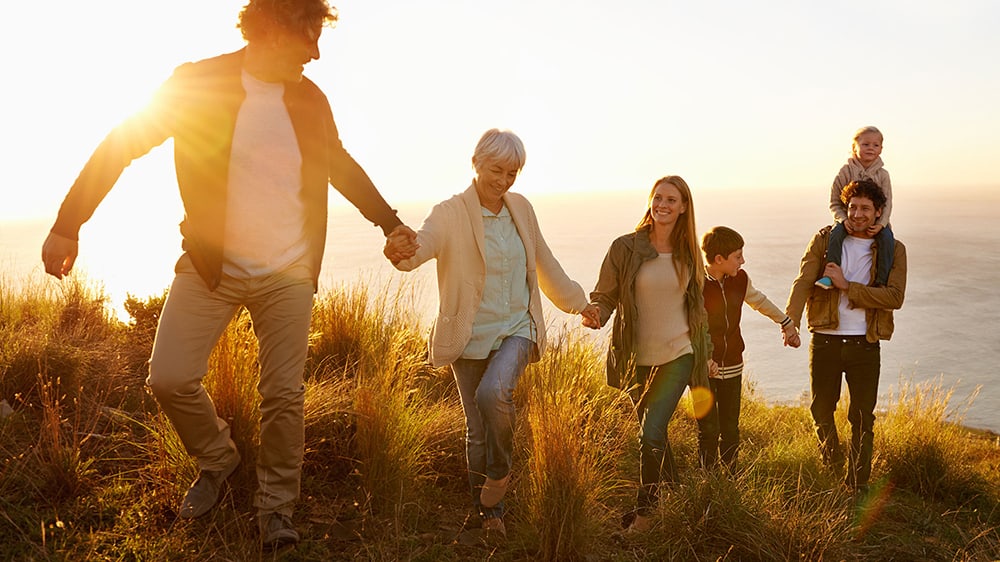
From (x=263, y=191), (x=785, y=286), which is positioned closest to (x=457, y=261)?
(x=263, y=191)

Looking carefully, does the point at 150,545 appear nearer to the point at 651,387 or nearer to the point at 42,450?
the point at 42,450

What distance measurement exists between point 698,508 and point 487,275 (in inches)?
57.3

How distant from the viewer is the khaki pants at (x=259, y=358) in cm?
281

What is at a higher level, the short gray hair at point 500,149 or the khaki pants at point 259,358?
the short gray hair at point 500,149

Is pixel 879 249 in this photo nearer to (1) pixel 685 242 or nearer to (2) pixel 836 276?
(2) pixel 836 276

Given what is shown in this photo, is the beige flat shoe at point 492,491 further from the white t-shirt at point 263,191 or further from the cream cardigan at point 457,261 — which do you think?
the white t-shirt at point 263,191

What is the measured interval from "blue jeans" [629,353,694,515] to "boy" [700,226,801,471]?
0.70 metres

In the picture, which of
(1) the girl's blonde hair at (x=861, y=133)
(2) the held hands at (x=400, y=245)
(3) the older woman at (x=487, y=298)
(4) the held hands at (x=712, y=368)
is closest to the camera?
(2) the held hands at (x=400, y=245)

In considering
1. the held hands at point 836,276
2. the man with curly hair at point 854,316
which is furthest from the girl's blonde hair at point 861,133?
the held hands at point 836,276

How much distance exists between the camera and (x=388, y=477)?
146 inches

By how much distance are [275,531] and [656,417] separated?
6.30 feet

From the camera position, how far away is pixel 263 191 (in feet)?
9.37

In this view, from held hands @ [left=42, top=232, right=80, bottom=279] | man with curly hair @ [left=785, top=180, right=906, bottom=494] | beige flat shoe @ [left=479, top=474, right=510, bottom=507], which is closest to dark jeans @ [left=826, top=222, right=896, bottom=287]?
man with curly hair @ [left=785, top=180, right=906, bottom=494]

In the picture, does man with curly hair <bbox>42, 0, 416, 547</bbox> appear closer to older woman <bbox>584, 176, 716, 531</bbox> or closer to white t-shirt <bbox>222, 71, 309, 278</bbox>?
white t-shirt <bbox>222, 71, 309, 278</bbox>
